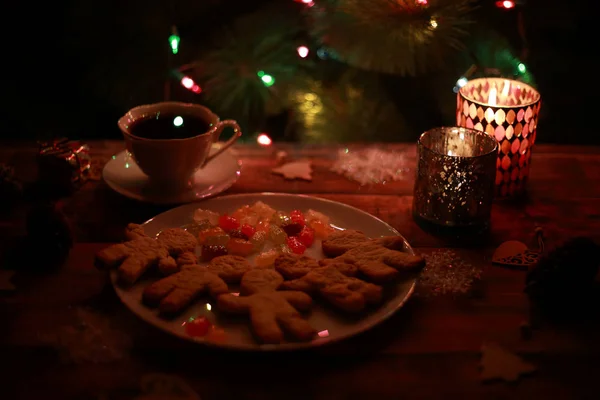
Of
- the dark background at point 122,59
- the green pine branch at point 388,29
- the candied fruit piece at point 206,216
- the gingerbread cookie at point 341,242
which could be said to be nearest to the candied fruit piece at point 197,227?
the candied fruit piece at point 206,216

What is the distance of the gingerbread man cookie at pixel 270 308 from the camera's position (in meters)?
0.87

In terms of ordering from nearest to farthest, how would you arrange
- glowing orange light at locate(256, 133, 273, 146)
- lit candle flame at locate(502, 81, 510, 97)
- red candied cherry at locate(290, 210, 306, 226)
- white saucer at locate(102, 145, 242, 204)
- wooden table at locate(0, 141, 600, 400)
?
wooden table at locate(0, 141, 600, 400), red candied cherry at locate(290, 210, 306, 226), white saucer at locate(102, 145, 242, 204), lit candle flame at locate(502, 81, 510, 97), glowing orange light at locate(256, 133, 273, 146)

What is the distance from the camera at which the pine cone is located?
952 mm

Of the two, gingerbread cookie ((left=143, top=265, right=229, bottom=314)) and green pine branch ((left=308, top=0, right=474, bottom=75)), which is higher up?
green pine branch ((left=308, top=0, right=474, bottom=75))

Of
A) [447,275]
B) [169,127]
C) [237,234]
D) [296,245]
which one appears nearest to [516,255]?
[447,275]

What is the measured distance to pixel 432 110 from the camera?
6.55 feet

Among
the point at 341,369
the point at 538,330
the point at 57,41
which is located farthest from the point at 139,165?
the point at 57,41

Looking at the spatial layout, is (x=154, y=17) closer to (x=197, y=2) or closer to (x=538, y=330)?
(x=197, y=2)

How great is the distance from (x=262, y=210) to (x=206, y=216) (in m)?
0.11

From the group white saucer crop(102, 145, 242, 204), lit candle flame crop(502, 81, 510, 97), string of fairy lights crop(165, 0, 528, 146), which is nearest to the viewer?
white saucer crop(102, 145, 242, 204)

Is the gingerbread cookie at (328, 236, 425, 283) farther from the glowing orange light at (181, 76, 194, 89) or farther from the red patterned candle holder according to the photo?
the glowing orange light at (181, 76, 194, 89)

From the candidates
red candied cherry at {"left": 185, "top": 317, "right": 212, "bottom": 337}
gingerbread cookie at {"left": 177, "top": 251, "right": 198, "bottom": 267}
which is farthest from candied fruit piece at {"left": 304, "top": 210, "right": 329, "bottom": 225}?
red candied cherry at {"left": 185, "top": 317, "right": 212, "bottom": 337}

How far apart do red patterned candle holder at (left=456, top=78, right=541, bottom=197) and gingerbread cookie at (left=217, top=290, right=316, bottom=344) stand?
0.58m

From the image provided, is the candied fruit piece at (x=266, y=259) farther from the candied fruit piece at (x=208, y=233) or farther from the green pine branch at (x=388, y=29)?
the green pine branch at (x=388, y=29)
